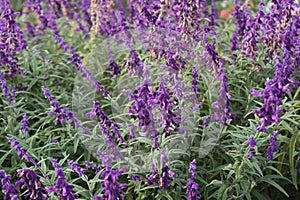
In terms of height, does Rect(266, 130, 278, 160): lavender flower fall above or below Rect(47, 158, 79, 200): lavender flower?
below

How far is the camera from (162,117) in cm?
404

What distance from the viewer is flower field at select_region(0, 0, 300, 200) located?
12.9ft

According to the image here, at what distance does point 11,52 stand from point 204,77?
234cm

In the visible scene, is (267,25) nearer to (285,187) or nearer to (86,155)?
(285,187)

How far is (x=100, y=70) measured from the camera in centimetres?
643

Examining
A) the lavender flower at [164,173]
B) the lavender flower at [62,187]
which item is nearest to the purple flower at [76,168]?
the lavender flower at [62,187]

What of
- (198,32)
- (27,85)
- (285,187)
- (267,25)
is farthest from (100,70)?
(285,187)

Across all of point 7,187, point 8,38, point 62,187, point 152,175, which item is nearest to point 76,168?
point 62,187

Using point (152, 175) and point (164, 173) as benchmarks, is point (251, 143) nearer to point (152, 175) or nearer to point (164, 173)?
point (164, 173)

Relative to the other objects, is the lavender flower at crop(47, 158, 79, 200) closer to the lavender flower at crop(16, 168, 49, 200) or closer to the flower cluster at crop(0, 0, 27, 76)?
the lavender flower at crop(16, 168, 49, 200)

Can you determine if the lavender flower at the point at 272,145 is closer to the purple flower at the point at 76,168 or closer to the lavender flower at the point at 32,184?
the purple flower at the point at 76,168

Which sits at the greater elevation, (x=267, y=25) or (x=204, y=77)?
(x=267, y=25)

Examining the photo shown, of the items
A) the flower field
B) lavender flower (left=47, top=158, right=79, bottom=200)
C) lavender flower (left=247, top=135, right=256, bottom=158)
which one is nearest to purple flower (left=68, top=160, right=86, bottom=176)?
the flower field

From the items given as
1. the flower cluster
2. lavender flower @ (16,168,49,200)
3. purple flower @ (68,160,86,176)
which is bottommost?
purple flower @ (68,160,86,176)
